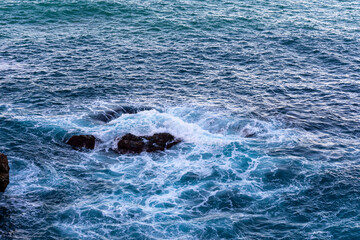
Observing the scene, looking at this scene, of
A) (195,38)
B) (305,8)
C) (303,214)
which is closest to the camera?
(303,214)

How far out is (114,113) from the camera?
96.7 ft

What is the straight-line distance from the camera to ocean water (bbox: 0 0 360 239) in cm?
1966

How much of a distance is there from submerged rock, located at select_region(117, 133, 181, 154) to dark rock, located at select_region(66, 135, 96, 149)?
1841 millimetres

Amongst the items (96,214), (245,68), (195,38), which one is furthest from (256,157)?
(195,38)

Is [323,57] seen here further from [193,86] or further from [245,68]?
[193,86]

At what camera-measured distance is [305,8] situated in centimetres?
5522

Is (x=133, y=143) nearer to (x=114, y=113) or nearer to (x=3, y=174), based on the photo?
(x=114, y=113)

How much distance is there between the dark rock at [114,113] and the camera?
28.9 metres

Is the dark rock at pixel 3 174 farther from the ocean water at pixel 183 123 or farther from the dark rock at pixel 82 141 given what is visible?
the dark rock at pixel 82 141

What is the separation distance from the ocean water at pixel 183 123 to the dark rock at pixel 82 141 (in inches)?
19.3

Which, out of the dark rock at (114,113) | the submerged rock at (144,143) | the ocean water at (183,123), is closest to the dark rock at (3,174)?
the ocean water at (183,123)

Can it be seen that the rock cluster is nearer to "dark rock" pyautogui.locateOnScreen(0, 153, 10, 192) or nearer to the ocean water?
the ocean water

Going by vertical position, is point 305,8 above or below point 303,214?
above

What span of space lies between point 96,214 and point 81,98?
46.0 feet
